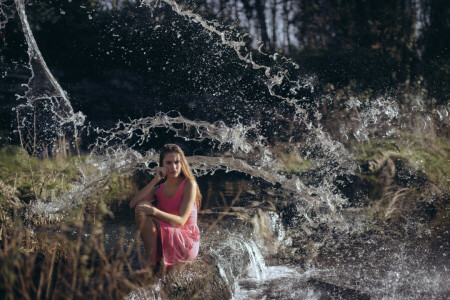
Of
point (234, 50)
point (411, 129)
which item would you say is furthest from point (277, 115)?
point (411, 129)

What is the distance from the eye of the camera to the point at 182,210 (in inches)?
140

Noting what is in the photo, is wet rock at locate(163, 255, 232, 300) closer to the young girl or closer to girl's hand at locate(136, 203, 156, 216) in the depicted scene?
the young girl

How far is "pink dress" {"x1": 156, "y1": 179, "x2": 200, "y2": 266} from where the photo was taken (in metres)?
3.48

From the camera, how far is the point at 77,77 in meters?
9.69

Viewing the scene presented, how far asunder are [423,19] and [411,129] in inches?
139

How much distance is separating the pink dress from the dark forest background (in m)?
5.16

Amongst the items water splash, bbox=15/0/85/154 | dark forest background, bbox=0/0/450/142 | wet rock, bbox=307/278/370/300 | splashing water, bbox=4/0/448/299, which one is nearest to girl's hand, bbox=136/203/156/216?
splashing water, bbox=4/0/448/299

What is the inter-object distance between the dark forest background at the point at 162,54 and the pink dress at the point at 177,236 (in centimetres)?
516

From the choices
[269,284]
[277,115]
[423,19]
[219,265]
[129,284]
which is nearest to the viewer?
[129,284]

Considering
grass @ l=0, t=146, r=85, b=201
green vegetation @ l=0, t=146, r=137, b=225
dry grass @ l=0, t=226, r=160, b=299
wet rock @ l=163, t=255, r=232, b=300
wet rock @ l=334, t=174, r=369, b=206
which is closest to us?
dry grass @ l=0, t=226, r=160, b=299

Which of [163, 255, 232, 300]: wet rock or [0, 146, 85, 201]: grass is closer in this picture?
[163, 255, 232, 300]: wet rock

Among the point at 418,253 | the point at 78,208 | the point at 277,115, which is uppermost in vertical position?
the point at 277,115

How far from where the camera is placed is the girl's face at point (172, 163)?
11.8 feet

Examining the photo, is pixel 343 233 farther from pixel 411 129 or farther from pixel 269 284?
pixel 411 129
